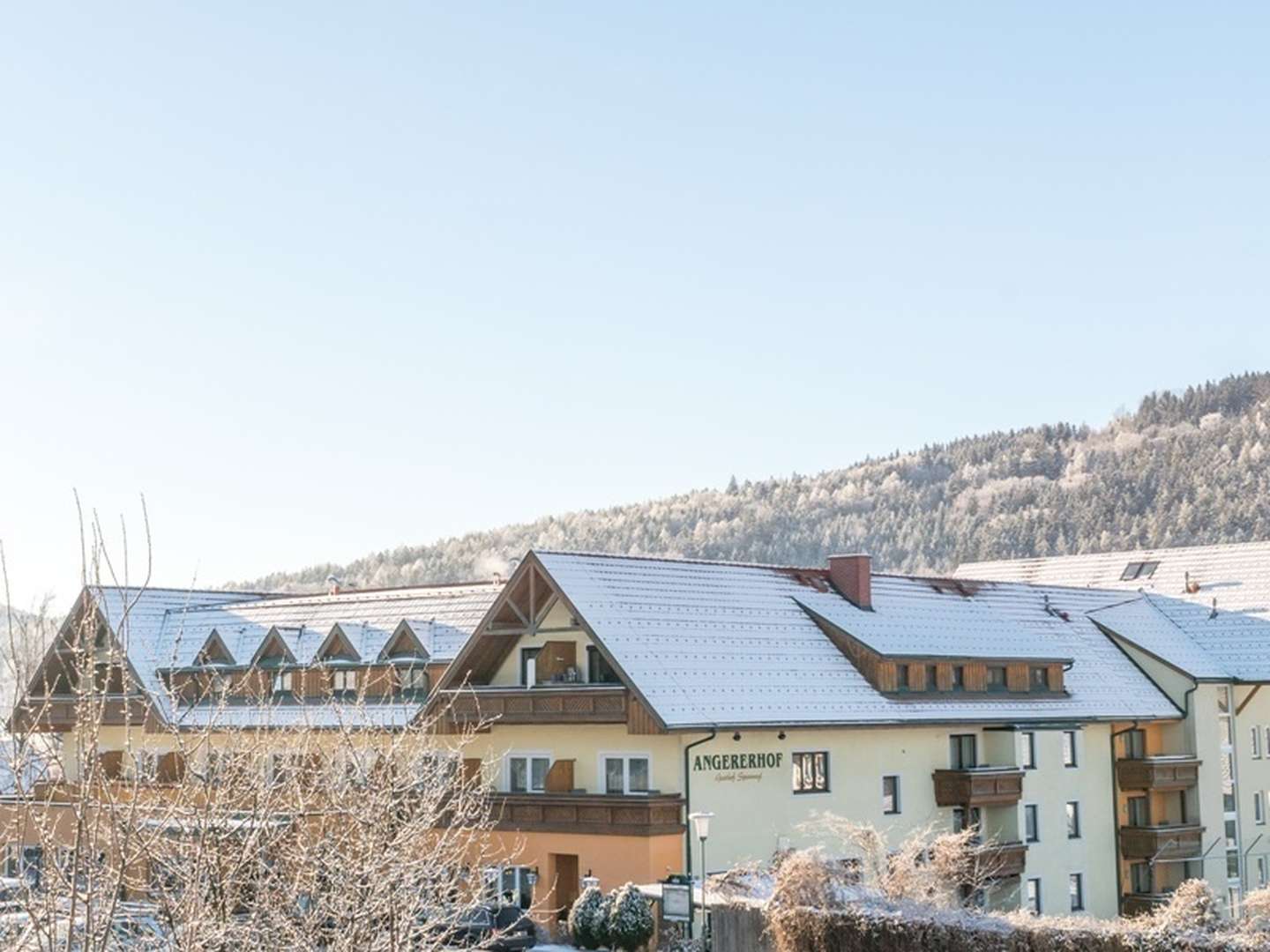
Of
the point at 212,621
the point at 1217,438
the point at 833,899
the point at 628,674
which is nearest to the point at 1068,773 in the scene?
the point at 628,674

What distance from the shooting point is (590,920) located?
3541 cm

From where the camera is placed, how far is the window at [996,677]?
47.9 metres

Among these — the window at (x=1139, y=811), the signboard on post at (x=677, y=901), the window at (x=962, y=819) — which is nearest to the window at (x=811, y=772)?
the window at (x=962, y=819)

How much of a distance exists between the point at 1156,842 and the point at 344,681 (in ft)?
79.4

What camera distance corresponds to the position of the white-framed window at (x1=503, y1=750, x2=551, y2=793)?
41.8 metres

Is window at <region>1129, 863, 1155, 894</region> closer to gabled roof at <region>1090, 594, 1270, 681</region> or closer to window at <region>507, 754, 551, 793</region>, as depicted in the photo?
gabled roof at <region>1090, 594, 1270, 681</region>

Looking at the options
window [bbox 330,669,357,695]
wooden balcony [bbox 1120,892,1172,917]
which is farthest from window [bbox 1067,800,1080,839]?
window [bbox 330,669,357,695]

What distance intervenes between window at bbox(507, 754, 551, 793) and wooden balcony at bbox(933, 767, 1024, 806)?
34.3 ft

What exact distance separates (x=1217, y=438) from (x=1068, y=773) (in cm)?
13757

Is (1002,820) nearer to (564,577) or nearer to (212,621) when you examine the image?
(564,577)

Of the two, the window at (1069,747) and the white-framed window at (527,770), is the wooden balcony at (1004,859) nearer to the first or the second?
the window at (1069,747)

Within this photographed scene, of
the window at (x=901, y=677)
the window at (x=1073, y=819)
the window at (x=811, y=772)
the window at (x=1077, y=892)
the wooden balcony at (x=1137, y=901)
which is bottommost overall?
the wooden balcony at (x=1137, y=901)

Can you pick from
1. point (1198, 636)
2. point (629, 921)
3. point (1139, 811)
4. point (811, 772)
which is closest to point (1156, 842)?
point (1139, 811)

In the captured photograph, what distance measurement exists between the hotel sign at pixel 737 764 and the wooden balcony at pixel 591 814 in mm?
1191
